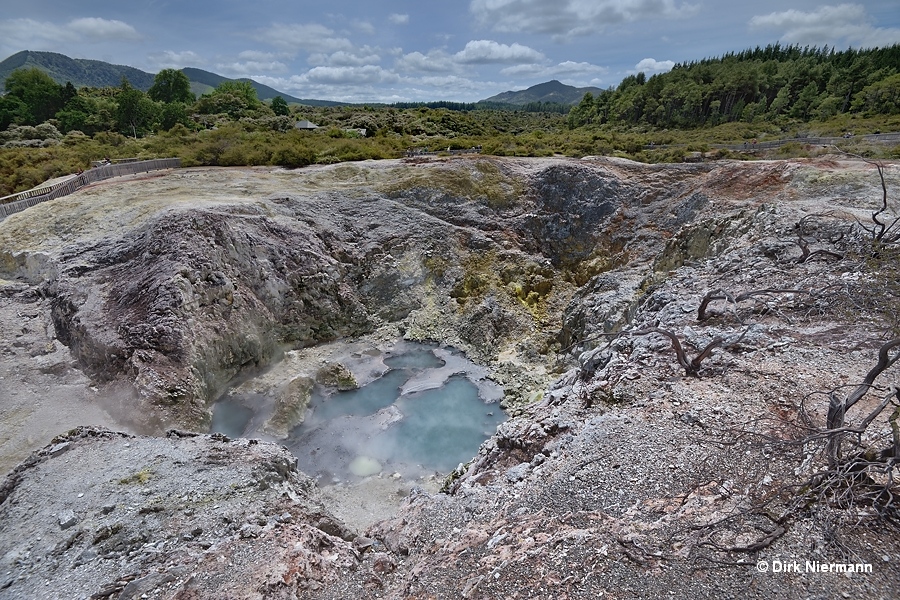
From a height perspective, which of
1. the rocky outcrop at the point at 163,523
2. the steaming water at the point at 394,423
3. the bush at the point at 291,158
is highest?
the bush at the point at 291,158

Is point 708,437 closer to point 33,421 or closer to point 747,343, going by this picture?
point 747,343

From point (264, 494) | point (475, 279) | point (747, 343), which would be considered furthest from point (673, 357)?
point (475, 279)

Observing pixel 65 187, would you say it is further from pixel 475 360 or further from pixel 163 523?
pixel 475 360

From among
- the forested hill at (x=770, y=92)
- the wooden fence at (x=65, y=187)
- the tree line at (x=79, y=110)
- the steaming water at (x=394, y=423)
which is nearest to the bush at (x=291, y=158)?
the wooden fence at (x=65, y=187)

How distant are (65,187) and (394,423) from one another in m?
24.9

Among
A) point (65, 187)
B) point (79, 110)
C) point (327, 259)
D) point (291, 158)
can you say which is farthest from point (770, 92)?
point (79, 110)

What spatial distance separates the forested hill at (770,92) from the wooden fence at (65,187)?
70943 millimetres

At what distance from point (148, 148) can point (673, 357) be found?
49.6 metres

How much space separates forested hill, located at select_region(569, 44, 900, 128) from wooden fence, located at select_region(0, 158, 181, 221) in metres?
70.9

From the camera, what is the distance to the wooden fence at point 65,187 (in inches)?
984

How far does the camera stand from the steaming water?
17031mm

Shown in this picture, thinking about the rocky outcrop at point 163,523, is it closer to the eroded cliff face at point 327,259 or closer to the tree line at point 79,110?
the eroded cliff face at point 327,259

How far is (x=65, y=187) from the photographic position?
86.5 feet

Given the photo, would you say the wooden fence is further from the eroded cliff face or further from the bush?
the bush
